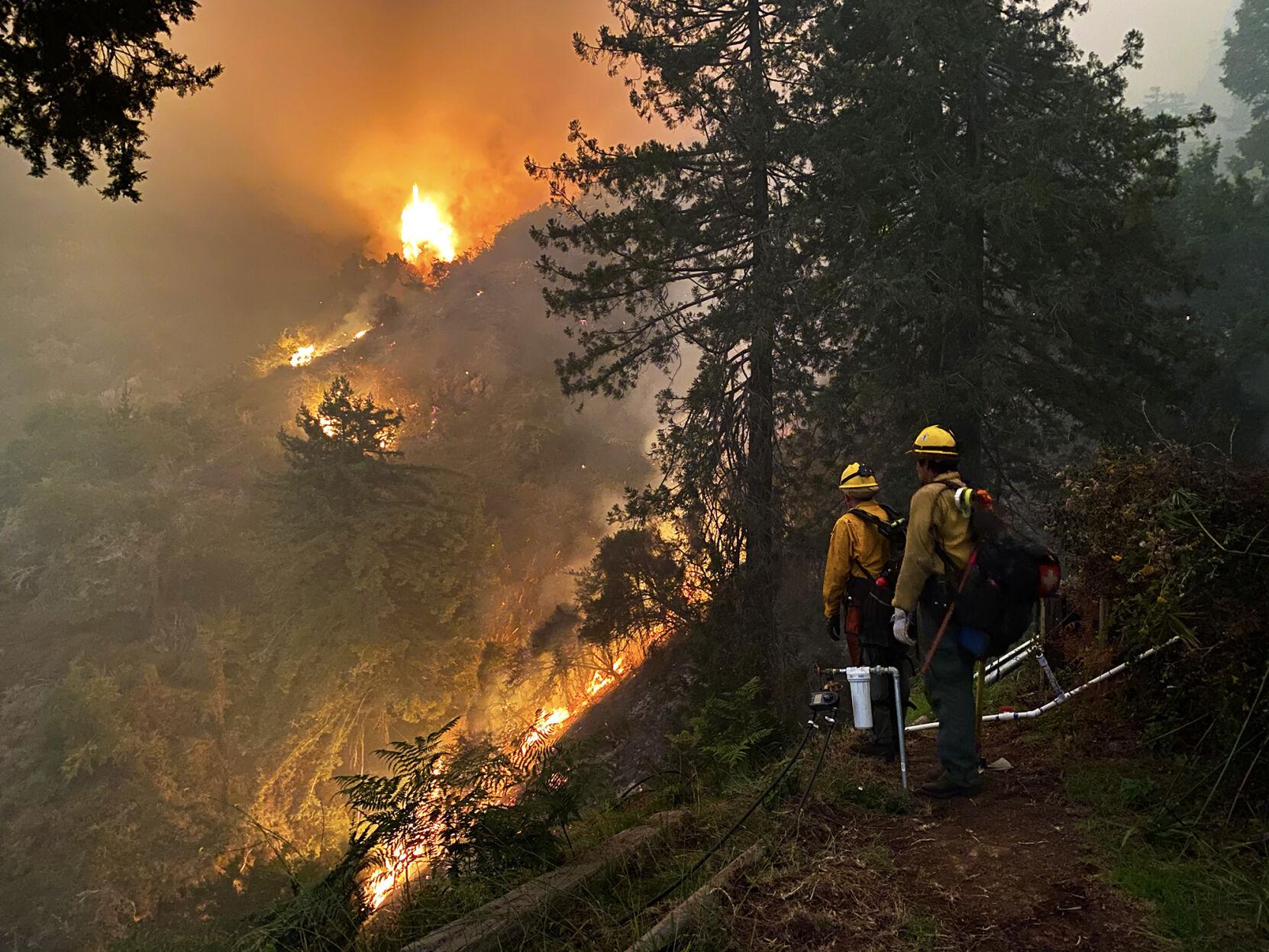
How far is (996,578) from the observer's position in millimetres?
4250

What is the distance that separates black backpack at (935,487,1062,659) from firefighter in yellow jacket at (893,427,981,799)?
8cm

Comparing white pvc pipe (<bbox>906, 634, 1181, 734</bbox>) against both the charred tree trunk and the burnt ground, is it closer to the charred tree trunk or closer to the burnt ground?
the burnt ground

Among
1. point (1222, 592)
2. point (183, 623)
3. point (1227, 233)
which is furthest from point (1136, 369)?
point (183, 623)

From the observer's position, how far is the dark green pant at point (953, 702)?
15.0 feet

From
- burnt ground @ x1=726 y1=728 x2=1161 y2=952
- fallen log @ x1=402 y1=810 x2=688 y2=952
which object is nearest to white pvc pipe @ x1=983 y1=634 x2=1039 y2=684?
burnt ground @ x1=726 y1=728 x2=1161 y2=952

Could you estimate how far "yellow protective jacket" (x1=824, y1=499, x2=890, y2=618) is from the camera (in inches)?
222

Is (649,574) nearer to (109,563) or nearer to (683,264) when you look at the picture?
(683,264)

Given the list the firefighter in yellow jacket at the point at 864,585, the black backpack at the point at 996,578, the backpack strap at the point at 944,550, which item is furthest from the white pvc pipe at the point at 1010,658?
the backpack strap at the point at 944,550

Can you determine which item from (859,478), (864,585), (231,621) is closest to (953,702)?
(864,585)

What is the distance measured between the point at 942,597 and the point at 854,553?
110cm

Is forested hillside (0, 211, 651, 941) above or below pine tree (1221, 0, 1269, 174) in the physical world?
below

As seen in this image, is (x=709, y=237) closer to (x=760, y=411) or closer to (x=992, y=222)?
(x=760, y=411)

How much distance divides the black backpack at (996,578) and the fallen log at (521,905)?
7.45 ft

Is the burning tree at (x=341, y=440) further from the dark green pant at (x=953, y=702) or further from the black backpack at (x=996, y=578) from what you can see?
the black backpack at (x=996, y=578)
